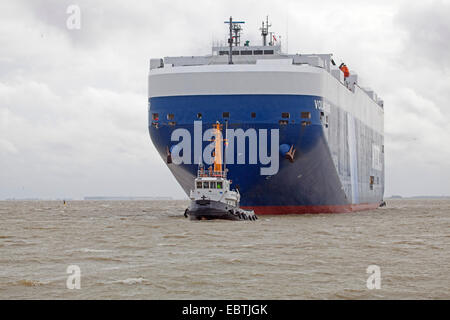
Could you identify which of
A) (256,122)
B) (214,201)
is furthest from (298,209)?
(214,201)

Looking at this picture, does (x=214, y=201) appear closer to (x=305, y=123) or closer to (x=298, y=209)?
(x=305, y=123)

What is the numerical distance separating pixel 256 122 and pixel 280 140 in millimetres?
1895

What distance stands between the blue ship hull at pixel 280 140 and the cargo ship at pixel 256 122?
59 mm

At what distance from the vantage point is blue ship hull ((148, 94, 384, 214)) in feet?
139

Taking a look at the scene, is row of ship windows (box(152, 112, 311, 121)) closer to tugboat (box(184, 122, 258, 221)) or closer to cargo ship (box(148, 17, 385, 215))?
cargo ship (box(148, 17, 385, 215))

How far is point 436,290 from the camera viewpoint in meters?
17.0

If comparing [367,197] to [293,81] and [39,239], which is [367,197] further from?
[39,239]

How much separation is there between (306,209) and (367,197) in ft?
74.4

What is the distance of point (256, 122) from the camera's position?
42062 millimetres

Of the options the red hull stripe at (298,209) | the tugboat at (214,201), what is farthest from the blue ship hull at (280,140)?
the tugboat at (214,201)

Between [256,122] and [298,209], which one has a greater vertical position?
[256,122]

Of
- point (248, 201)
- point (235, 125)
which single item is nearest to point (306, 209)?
point (248, 201)

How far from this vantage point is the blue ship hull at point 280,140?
4231 cm

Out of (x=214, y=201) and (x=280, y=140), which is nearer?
(x=214, y=201)
